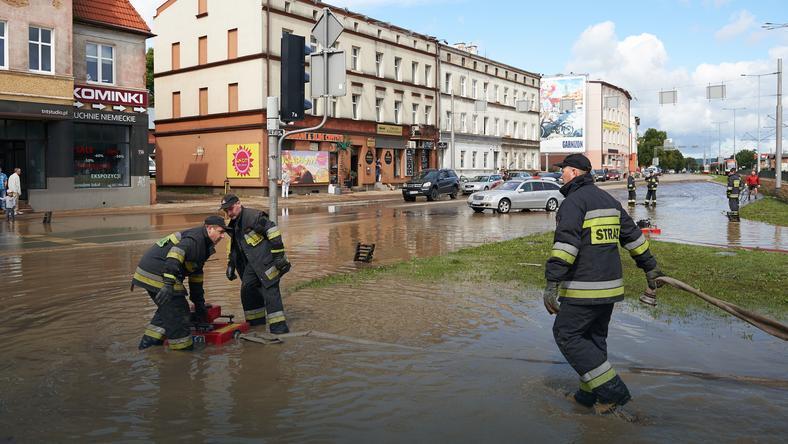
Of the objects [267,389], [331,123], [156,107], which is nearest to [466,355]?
[267,389]

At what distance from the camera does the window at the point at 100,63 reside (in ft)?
95.1

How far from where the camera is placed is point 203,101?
4259 centimetres

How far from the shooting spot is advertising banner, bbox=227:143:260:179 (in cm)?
3922

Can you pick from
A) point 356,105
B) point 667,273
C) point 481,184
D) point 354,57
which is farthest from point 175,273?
point 354,57

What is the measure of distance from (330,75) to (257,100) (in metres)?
32.0

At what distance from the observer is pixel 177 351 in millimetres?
6789

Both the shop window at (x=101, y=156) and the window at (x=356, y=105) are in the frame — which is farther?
the window at (x=356, y=105)

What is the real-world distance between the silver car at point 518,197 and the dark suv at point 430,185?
751 cm

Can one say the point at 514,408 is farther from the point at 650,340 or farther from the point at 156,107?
the point at 156,107

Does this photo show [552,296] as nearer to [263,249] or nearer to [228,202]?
[263,249]

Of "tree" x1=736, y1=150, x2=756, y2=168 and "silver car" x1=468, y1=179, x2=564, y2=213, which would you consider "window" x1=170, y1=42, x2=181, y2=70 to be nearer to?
"silver car" x1=468, y1=179, x2=564, y2=213

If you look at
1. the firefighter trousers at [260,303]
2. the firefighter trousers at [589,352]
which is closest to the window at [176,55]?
the firefighter trousers at [260,303]

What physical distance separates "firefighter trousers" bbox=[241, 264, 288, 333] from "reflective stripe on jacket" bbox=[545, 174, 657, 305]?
10.8 ft

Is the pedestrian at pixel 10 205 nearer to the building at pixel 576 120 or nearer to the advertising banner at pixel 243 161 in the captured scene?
the advertising banner at pixel 243 161
